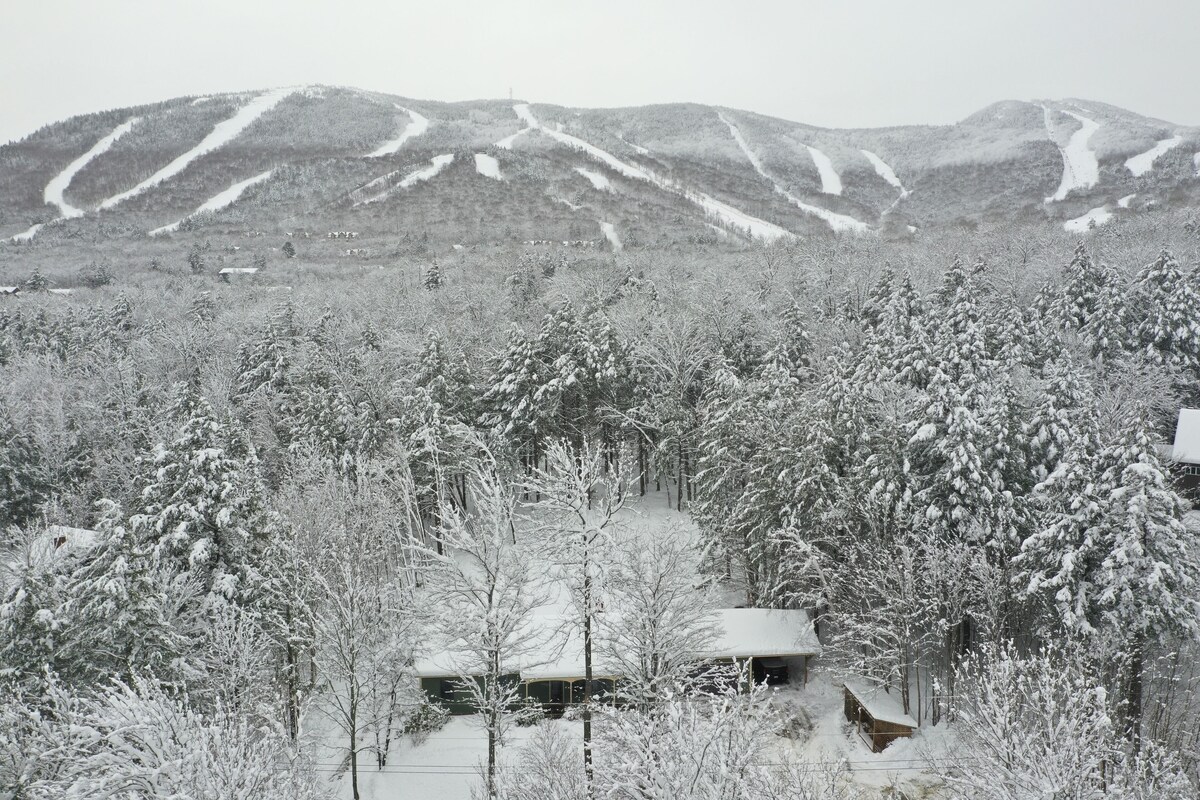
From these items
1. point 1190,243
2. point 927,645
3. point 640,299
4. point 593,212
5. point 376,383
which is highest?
point 593,212

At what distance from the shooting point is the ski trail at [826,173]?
165375mm

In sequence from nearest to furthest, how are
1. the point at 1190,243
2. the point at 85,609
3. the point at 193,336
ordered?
the point at 85,609, the point at 193,336, the point at 1190,243

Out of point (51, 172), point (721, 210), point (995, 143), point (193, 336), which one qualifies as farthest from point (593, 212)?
point (51, 172)

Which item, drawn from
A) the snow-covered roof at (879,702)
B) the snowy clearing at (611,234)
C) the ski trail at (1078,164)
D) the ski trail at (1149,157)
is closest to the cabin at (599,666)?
the snow-covered roof at (879,702)

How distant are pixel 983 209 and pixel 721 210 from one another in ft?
153

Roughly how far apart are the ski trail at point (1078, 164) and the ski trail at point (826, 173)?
4565 centimetres

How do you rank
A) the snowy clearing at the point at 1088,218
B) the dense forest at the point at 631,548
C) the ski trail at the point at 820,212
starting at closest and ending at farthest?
the dense forest at the point at 631,548 < the snowy clearing at the point at 1088,218 < the ski trail at the point at 820,212

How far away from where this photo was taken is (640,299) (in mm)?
47062

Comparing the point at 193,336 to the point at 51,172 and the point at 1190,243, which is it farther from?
the point at 51,172

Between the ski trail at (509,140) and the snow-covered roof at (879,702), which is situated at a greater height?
the ski trail at (509,140)

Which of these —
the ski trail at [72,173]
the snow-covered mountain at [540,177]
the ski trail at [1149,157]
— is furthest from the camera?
the ski trail at [72,173]

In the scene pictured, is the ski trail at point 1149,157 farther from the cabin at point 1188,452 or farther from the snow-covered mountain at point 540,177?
the cabin at point 1188,452

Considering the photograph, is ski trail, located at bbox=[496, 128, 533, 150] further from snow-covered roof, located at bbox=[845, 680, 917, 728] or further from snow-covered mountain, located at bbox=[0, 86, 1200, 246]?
snow-covered roof, located at bbox=[845, 680, 917, 728]

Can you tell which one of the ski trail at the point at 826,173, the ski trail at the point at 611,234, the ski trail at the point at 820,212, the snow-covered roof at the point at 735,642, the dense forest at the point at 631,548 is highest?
the ski trail at the point at 826,173
